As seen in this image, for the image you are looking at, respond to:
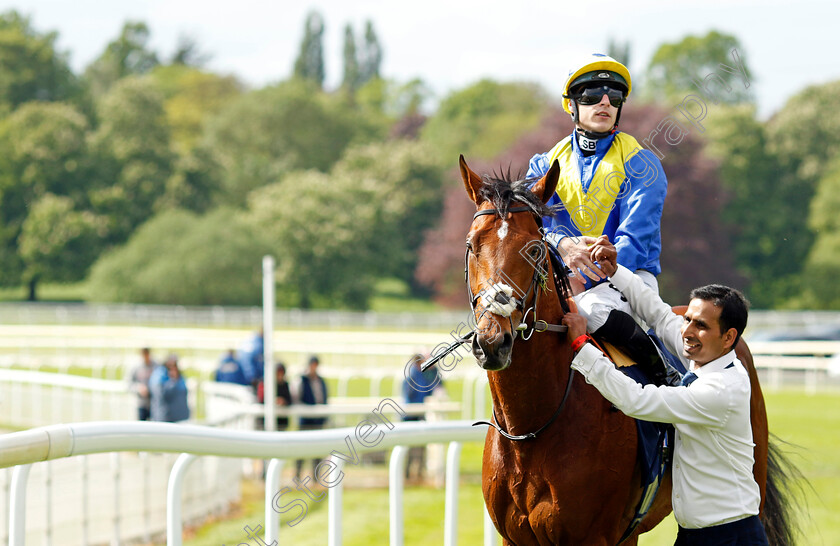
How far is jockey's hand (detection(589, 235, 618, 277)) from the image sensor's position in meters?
2.89

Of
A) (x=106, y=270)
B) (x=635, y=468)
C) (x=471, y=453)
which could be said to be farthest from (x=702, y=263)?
(x=635, y=468)

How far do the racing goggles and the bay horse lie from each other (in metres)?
0.60

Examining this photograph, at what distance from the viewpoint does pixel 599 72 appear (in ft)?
10.8

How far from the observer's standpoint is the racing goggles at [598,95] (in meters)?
3.30

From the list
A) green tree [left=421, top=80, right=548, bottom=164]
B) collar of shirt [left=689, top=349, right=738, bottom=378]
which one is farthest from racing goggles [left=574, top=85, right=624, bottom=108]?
green tree [left=421, top=80, right=548, bottom=164]

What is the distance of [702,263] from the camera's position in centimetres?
2827

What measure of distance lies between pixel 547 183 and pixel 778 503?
190 centimetres

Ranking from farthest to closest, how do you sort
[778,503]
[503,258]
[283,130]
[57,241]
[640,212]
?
[283,130]
[57,241]
[778,503]
[640,212]
[503,258]

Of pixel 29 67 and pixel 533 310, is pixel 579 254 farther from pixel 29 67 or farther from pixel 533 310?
pixel 29 67

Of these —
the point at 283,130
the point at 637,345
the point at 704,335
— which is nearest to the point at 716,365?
the point at 704,335

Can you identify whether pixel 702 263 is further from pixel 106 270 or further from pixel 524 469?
pixel 524 469

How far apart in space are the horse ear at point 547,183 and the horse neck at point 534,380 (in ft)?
1.05

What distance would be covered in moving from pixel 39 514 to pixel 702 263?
24831mm

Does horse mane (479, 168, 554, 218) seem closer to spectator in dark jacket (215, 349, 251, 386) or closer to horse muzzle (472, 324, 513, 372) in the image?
horse muzzle (472, 324, 513, 372)
